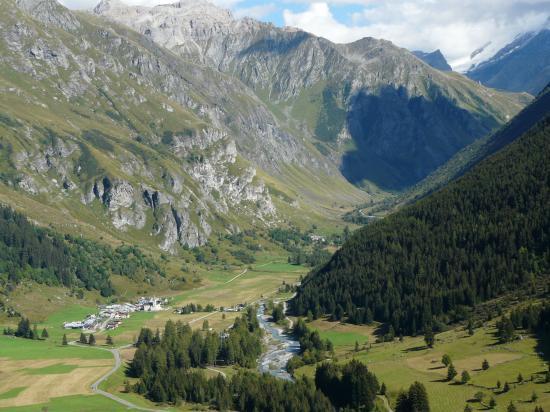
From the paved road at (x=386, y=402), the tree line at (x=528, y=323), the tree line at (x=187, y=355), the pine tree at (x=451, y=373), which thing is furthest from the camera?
the tree line at (x=187, y=355)

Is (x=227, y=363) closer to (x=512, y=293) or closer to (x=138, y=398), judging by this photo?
(x=138, y=398)

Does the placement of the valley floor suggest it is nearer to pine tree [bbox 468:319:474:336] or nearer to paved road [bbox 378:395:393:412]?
paved road [bbox 378:395:393:412]

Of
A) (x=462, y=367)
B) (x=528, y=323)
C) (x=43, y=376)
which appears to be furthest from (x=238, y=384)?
(x=528, y=323)

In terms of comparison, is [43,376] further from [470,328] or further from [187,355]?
[470,328]

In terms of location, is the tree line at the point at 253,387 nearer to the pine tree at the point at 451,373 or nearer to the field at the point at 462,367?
the field at the point at 462,367

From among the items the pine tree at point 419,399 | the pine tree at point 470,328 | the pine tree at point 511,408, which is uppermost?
the pine tree at point 470,328

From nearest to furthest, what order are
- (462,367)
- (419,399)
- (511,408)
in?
1. (511,408)
2. (419,399)
3. (462,367)

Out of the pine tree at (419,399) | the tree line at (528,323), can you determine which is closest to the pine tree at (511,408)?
the pine tree at (419,399)

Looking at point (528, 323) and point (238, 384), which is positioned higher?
point (528, 323)
